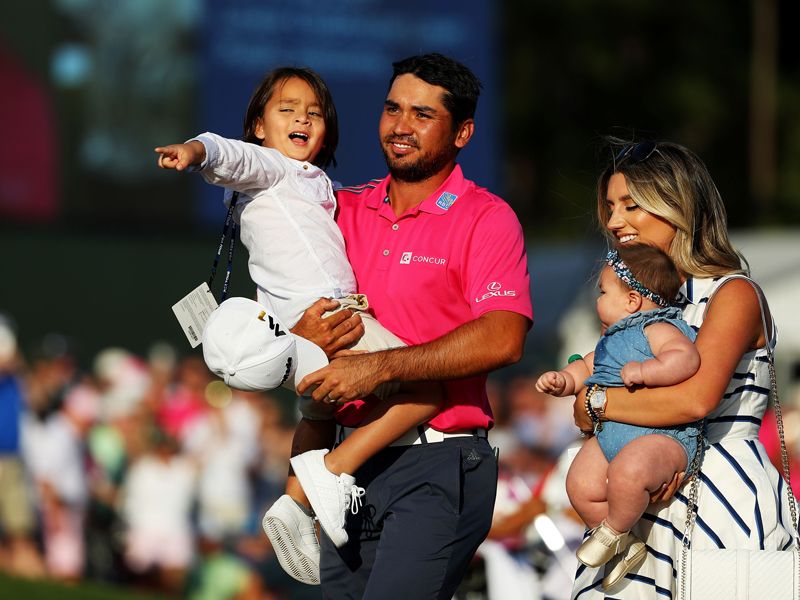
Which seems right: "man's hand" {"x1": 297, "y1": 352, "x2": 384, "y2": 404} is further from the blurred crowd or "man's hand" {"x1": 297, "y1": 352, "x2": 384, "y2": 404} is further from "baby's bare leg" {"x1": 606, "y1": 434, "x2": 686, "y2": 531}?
the blurred crowd

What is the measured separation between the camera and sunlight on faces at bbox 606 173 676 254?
13.0 ft

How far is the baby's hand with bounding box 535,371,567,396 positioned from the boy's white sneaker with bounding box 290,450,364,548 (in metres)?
0.62

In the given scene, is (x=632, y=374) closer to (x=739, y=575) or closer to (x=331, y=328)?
(x=739, y=575)

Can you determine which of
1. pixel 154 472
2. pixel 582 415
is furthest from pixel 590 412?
pixel 154 472

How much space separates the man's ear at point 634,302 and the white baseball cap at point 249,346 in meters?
0.95

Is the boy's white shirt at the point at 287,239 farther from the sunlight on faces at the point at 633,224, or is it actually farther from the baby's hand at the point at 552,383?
the sunlight on faces at the point at 633,224

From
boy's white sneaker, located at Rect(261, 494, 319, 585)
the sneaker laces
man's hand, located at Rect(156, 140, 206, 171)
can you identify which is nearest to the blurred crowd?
boy's white sneaker, located at Rect(261, 494, 319, 585)

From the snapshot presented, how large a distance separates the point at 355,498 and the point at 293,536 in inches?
13.4

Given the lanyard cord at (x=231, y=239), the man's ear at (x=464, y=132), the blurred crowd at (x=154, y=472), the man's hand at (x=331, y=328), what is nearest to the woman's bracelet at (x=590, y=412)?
the man's hand at (x=331, y=328)

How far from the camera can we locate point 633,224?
3992mm

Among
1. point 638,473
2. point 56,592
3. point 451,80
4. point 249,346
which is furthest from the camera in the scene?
point 56,592

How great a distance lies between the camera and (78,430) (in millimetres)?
13023

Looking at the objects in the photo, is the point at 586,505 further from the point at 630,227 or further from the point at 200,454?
the point at 200,454

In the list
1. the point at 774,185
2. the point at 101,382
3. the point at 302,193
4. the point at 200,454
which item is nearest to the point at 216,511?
the point at 200,454
